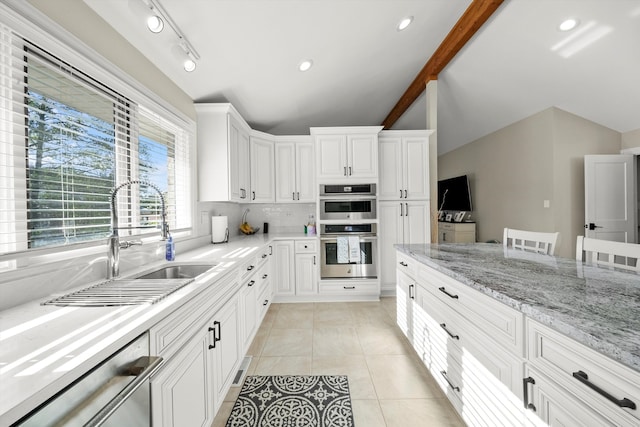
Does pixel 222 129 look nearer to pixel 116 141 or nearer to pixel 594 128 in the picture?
pixel 116 141

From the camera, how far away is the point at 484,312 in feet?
3.75

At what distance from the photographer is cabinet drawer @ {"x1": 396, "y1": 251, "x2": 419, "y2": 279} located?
1.95 m

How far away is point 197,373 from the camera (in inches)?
48.2

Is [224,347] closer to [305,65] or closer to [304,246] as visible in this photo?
[304,246]

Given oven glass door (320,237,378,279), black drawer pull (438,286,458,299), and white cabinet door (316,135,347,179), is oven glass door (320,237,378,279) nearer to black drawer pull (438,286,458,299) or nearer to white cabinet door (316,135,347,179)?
white cabinet door (316,135,347,179)

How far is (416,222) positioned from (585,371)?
2.97m

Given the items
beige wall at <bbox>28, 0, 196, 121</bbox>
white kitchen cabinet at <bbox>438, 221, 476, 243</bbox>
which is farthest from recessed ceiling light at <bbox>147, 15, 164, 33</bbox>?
white kitchen cabinet at <bbox>438, 221, 476, 243</bbox>

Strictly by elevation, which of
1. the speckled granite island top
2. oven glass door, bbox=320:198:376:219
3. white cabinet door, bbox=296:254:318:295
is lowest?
white cabinet door, bbox=296:254:318:295

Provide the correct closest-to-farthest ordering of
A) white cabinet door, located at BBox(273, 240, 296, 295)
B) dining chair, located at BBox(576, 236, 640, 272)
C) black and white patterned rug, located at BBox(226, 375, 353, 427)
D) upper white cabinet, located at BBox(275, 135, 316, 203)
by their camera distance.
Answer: dining chair, located at BBox(576, 236, 640, 272) → black and white patterned rug, located at BBox(226, 375, 353, 427) → white cabinet door, located at BBox(273, 240, 296, 295) → upper white cabinet, located at BBox(275, 135, 316, 203)

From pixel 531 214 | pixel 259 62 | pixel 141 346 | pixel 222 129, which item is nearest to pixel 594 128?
pixel 531 214

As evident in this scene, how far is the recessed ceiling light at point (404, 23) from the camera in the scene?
256 centimetres

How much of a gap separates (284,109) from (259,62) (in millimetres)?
1134

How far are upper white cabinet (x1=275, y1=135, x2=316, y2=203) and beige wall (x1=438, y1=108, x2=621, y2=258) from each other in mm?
3489

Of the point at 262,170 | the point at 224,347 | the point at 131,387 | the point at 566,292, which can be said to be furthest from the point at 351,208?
the point at 131,387
